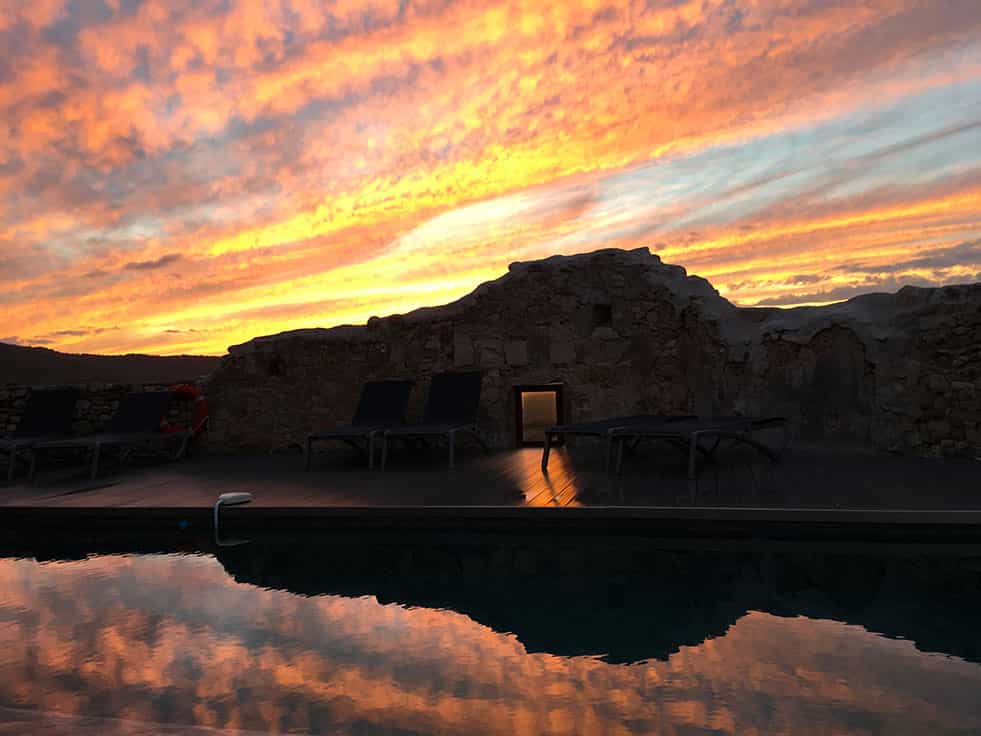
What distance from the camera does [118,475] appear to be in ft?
25.4

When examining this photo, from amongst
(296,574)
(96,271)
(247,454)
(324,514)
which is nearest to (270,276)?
(96,271)

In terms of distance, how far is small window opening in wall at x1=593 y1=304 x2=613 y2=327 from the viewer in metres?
8.78

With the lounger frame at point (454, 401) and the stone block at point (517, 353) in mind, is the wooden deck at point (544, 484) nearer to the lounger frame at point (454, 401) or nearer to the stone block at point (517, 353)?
the lounger frame at point (454, 401)

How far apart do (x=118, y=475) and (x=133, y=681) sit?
5.89 m

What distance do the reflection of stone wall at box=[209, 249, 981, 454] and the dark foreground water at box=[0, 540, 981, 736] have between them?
12.0 feet

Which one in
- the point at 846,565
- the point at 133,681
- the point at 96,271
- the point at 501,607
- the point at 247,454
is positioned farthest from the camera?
the point at 96,271

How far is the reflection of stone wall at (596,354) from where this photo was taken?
23.6 ft

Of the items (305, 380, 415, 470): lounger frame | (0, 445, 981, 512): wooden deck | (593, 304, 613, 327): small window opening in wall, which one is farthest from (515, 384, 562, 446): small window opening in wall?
(0, 445, 981, 512): wooden deck

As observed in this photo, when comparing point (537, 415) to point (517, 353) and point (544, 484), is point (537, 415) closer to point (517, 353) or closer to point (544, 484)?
point (517, 353)

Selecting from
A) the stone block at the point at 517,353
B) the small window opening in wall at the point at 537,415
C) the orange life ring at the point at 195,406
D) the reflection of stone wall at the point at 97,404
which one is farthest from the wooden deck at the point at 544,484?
the small window opening in wall at the point at 537,415

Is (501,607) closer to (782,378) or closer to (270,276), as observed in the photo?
(782,378)

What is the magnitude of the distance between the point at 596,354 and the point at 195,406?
5.46 m

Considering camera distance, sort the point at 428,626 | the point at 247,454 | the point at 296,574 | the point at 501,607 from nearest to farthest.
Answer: the point at 428,626
the point at 501,607
the point at 296,574
the point at 247,454

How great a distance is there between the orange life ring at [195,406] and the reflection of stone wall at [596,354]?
146 millimetres
